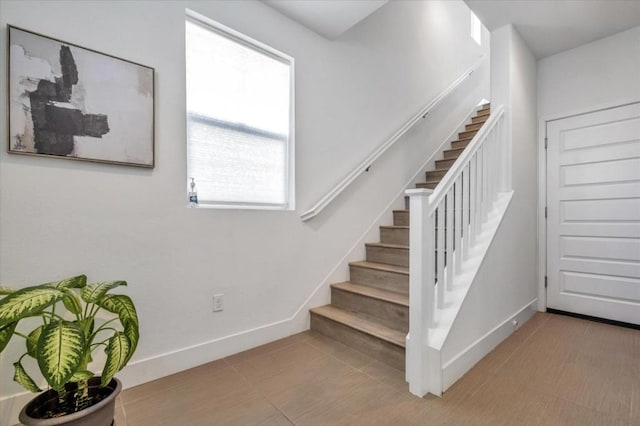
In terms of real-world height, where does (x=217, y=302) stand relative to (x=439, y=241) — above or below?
below

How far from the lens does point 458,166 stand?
79.5 inches

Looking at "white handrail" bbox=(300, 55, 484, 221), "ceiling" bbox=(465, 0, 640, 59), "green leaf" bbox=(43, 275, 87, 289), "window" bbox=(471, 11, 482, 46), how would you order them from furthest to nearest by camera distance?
1. "window" bbox=(471, 11, 482, 46)
2. "white handrail" bbox=(300, 55, 484, 221)
3. "ceiling" bbox=(465, 0, 640, 59)
4. "green leaf" bbox=(43, 275, 87, 289)

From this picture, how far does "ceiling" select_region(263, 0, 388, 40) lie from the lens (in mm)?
2254

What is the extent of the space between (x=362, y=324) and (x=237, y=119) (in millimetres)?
1776

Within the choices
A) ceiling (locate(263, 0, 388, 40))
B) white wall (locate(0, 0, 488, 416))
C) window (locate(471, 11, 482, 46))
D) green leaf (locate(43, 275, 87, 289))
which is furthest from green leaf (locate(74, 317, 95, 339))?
window (locate(471, 11, 482, 46))

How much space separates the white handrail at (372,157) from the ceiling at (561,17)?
1020 mm

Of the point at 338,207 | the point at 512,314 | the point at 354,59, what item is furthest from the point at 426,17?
the point at 512,314

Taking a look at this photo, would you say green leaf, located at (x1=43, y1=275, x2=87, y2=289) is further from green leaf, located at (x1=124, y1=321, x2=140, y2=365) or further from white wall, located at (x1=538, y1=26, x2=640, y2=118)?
white wall, located at (x1=538, y1=26, x2=640, y2=118)

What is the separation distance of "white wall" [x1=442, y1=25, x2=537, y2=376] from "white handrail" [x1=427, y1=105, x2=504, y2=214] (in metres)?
0.34

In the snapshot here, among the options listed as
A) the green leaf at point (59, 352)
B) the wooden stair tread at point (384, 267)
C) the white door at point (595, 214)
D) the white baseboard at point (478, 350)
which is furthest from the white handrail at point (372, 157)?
the green leaf at point (59, 352)

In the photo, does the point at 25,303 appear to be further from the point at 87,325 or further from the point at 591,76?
the point at 591,76

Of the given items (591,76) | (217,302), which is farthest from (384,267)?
(591,76)

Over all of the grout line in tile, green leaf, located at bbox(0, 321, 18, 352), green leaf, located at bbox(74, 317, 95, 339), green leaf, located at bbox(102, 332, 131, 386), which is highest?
green leaf, located at bbox(0, 321, 18, 352)

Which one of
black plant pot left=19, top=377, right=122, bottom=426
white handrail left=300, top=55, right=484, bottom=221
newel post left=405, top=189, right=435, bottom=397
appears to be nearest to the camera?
black plant pot left=19, top=377, right=122, bottom=426
